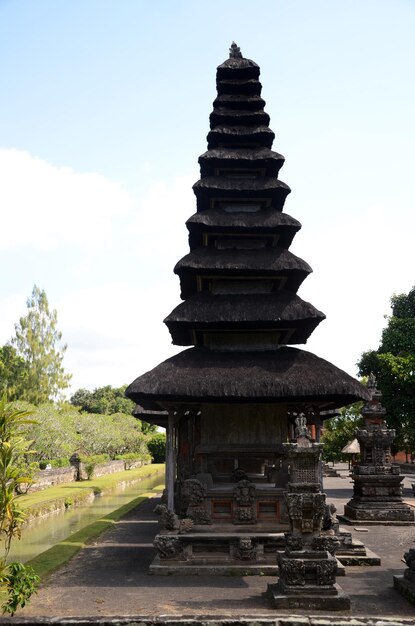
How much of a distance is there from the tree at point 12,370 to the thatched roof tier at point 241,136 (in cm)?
4063

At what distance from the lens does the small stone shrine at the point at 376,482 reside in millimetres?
20375

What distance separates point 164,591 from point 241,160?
1249 centimetres

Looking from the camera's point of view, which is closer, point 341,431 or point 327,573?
point 327,573

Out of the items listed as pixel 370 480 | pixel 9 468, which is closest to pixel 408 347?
pixel 370 480

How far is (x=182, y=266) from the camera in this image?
15.6 meters

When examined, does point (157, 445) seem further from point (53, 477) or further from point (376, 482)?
point (376, 482)

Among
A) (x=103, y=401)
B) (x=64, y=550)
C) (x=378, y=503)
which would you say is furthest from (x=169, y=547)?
(x=103, y=401)

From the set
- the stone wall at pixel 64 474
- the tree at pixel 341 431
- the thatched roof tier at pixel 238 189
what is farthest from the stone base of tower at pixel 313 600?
the tree at pixel 341 431

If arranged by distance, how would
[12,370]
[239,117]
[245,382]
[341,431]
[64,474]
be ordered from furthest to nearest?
[12,370] → [341,431] → [64,474] → [239,117] → [245,382]

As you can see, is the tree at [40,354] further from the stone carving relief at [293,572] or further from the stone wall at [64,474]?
the stone carving relief at [293,572]

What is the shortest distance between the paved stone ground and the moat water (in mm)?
3427

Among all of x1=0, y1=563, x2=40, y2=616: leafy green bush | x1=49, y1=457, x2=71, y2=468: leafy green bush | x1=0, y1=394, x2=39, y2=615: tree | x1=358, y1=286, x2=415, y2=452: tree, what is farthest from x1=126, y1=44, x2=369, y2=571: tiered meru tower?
x1=49, y1=457, x2=71, y2=468: leafy green bush

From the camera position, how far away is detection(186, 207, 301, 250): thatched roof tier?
16188 millimetres

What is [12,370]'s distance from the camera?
176 ft
